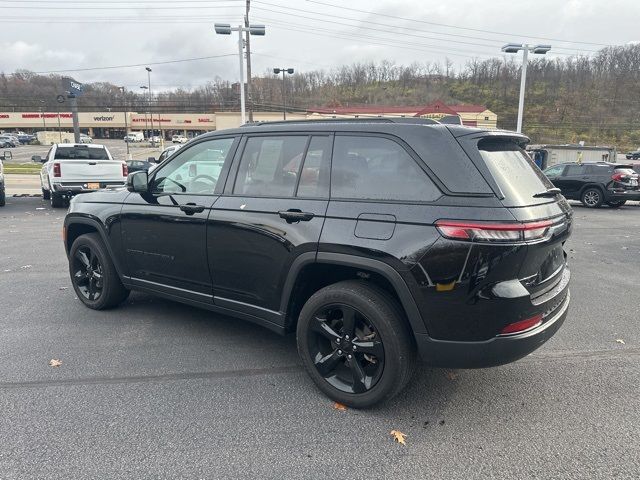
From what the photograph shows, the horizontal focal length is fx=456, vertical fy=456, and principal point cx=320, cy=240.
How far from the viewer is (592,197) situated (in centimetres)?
1551

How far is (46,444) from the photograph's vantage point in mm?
2637

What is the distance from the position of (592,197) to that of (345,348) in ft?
51.2

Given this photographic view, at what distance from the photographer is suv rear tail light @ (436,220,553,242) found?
2.50 meters

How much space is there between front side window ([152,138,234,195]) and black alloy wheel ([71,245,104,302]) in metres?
1.26

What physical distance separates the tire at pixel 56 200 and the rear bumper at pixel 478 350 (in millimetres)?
13081

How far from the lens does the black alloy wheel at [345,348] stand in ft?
9.64

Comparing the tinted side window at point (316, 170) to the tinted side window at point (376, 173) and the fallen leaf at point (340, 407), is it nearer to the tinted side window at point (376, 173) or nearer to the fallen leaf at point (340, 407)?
the tinted side window at point (376, 173)

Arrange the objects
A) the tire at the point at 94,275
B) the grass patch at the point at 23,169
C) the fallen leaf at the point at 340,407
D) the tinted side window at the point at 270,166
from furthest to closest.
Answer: the grass patch at the point at 23,169 < the tire at the point at 94,275 < the tinted side window at the point at 270,166 < the fallen leaf at the point at 340,407

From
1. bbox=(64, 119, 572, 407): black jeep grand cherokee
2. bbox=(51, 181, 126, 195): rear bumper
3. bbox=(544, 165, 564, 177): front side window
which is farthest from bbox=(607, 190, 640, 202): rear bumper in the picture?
bbox=(51, 181, 126, 195): rear bumper

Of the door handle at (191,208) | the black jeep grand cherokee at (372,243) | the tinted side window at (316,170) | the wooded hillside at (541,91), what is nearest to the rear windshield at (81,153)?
the black jeep grand cherokee at (372,243)

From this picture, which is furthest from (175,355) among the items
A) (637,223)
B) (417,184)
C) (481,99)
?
(481,99)

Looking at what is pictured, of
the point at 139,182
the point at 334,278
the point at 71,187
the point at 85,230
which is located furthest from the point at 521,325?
the point at 71,187

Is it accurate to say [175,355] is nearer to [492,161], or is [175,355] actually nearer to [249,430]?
[249,430]

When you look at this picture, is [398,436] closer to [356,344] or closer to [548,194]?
[356,344]
